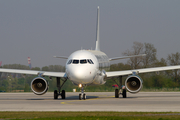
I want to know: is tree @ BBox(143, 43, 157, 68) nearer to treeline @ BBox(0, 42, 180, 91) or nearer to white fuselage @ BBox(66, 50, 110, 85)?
treeline @ BBox(0, 42, 180, 91)

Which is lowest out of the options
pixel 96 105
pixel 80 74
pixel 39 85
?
pixel 96 105

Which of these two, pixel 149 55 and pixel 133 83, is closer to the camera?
pixel 133 83

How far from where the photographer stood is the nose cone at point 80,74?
2536cm

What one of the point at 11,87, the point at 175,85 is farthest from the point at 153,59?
the point at 11,87

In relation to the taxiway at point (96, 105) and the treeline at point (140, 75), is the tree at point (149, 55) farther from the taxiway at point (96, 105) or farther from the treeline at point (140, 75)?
the taxiway at point (96, 105)

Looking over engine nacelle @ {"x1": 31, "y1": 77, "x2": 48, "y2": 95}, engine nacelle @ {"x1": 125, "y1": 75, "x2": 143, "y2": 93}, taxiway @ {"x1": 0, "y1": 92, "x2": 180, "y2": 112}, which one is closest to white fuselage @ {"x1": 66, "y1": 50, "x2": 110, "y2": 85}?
taxiway @ {"x1": 0, "y1": 92, "x2": 180, "y2": 112}

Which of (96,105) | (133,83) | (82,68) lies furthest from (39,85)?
(96,105)

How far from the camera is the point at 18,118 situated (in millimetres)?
13781

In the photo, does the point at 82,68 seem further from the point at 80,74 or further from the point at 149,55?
the point at 149,55

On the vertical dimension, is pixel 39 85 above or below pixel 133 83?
below

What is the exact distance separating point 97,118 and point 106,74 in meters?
17.4

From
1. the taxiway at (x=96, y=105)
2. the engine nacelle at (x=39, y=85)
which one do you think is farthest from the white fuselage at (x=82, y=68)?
the engine nacelle at (x=39, y=85)

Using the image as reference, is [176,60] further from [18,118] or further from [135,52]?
[18,118]

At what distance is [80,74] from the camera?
83.0ft
